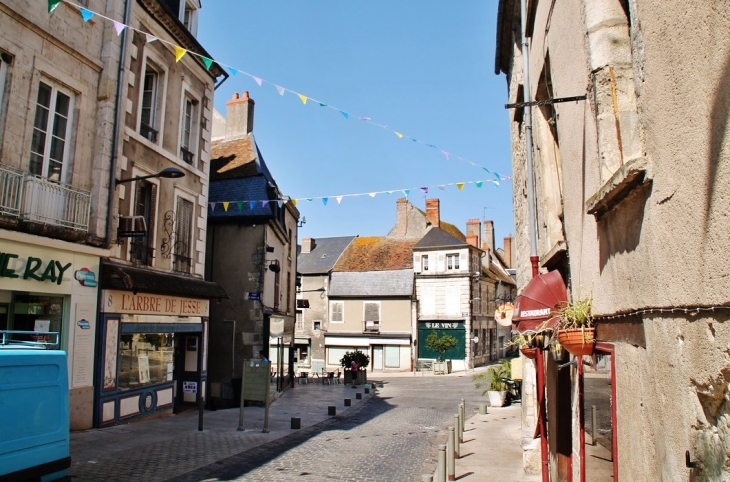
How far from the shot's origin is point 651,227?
3.02 m

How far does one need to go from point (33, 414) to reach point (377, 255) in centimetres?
3579

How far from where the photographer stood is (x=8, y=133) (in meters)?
9.10

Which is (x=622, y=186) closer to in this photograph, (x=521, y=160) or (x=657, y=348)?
(x=657, y=348)

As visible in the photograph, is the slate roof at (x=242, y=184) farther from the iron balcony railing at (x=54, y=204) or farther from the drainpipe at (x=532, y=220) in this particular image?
the drainpipe at (x=532, y=220)

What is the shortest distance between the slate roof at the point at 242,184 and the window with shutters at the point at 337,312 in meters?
20.2

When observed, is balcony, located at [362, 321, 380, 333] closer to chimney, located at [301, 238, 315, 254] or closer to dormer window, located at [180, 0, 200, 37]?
chimney, located at [301, 238, 315, 254]

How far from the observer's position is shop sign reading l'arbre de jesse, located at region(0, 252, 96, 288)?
887 cm

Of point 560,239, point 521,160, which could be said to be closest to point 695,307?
point 560,239

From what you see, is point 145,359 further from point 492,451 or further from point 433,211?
point 433,211

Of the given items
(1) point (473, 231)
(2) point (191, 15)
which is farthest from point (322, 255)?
(2) point (191, 15)

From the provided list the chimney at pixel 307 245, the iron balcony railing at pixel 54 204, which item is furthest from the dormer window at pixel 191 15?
the chimney at pixel 307 245

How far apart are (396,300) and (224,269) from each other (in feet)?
68.6

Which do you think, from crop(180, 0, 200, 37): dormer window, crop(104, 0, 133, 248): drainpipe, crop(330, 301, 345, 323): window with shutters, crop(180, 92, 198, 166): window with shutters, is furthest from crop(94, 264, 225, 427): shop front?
crop(330, 301, 345, 323): window with shutters

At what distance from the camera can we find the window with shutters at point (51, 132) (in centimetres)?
984
